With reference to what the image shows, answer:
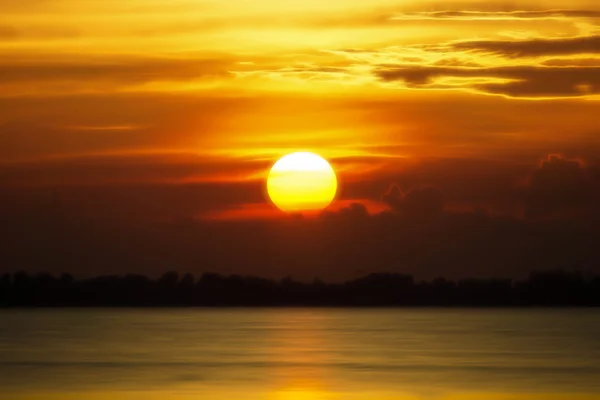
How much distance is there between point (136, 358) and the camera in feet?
244

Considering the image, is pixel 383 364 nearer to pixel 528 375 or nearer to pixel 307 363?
pixel 307 363

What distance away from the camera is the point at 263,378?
58406 millimetres

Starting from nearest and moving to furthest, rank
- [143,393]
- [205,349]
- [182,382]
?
[143,393]
[182,382]
[205,349]

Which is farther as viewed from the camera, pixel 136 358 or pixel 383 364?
pixel 136 358

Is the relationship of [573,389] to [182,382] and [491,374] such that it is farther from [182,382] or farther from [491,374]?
[182,382]

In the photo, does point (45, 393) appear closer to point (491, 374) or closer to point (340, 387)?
point (340, 387)

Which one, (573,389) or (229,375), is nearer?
(573,389)

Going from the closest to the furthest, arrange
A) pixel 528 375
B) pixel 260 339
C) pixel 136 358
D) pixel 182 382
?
pixel 182 382 < pixel 528 375 < pixel 136 358 < pixel 260 339

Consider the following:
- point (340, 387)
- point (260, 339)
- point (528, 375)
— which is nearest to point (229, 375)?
point (340, 387)

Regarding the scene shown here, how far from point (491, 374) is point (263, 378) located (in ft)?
37.1

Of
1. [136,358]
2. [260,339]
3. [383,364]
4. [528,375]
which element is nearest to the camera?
[528,375]

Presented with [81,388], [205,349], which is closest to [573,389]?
[81,388]

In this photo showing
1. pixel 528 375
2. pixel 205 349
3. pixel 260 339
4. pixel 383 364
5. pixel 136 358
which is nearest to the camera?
pixel 528 375

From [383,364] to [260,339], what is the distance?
140 feet
